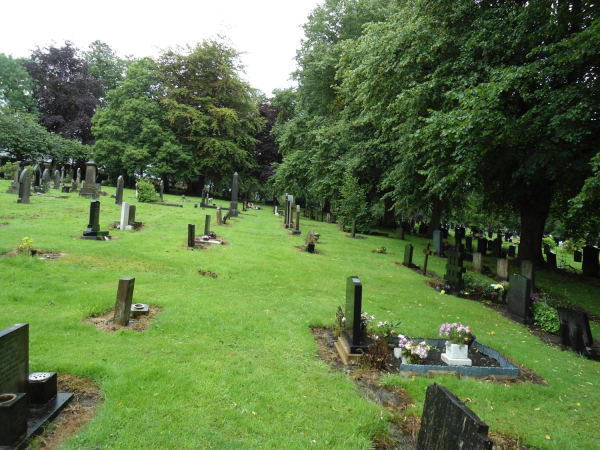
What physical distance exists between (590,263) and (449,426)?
22.1 m

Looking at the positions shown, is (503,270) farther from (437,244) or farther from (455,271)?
(437,244)

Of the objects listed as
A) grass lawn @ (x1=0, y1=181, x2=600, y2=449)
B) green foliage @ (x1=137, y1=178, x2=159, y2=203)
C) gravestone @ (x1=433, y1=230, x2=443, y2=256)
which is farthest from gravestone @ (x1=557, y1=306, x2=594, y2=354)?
green foliage @ (x1=137, y1=178, x2=159, y2=203)

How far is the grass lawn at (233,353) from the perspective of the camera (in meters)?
3.74

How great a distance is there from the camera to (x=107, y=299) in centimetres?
685

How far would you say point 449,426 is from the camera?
2303mm

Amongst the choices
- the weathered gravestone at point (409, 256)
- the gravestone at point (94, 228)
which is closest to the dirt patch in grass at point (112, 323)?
the gravestone at point (94, 228)

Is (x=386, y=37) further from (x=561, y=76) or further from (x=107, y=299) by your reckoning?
(x=107, y=299)

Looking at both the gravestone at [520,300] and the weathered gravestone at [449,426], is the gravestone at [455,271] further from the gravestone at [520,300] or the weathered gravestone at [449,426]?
the weathered gravestone at [449,426]

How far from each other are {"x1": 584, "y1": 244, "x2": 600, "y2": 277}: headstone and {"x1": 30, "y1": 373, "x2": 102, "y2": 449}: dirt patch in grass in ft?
74.6

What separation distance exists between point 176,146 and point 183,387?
38.7 metres

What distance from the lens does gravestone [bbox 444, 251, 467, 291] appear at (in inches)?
461

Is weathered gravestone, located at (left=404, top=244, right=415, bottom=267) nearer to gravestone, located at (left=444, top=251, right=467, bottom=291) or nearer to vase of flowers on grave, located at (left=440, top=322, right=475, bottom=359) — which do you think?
gravestone, located at (left=444, top=251, right=467, bottom=291)

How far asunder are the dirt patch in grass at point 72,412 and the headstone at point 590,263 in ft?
74.6

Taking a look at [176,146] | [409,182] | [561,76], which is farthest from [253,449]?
[176,146]
